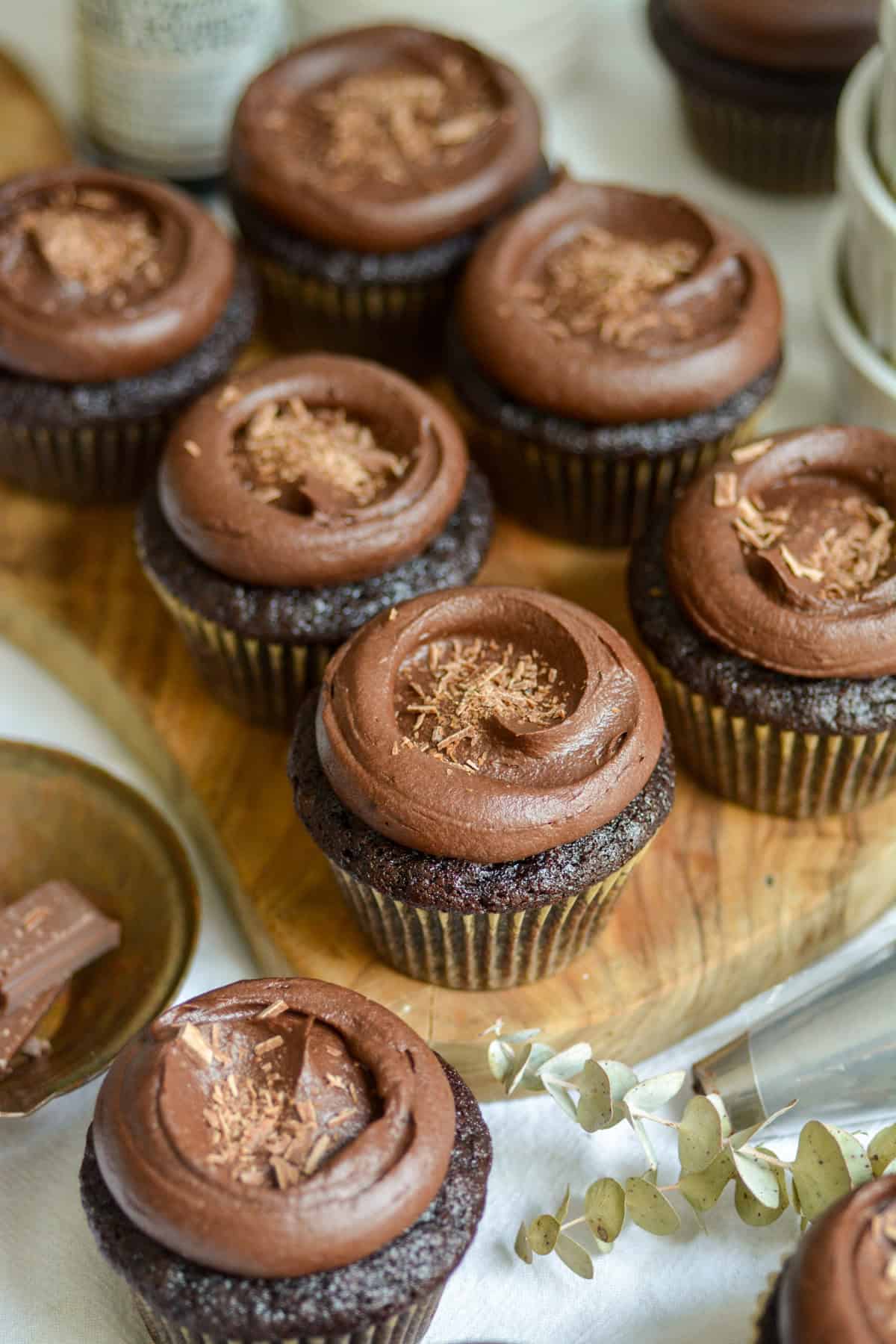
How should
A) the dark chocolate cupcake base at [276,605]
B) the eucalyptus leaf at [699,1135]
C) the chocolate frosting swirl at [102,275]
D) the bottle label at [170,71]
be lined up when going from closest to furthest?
the eucalyptus leaf at [699,1135], the dark chocolate cupcake base at [276,605], the chocolate frosting swirl at [102,275], the bottle label at [170,71]

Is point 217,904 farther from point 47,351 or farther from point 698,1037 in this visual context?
point 47,351

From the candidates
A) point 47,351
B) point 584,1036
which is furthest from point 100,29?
point 584,1036

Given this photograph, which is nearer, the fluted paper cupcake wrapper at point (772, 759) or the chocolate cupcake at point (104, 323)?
the fluted paper cupcake wrapper at point (772, 759)

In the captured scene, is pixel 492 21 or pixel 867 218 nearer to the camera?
pixel 867 218

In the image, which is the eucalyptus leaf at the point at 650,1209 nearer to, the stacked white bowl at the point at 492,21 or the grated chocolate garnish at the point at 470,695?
the grated chocolate garnish at the point at 470,695

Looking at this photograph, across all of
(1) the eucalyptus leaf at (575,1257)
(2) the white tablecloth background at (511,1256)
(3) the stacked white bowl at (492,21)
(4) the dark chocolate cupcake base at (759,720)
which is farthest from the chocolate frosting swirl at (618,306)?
(1) the eucalyptus leaf at (575,1257)

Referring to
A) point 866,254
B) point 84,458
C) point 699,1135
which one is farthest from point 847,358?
point 699,1135

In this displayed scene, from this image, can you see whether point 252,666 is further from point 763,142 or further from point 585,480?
point 763,142
